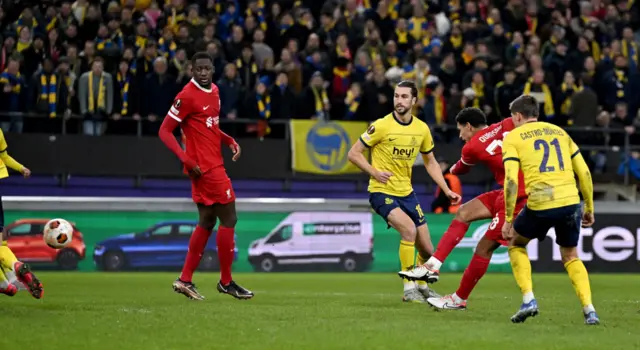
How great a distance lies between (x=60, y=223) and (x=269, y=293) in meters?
2.94

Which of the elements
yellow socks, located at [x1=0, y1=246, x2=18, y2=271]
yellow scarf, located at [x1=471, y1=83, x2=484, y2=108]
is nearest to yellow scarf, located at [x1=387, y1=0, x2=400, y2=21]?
yellow scarf, located at [x1=471, y1=83, x2=484, y2=108]

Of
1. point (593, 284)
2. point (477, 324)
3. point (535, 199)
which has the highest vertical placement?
point (535, 199)

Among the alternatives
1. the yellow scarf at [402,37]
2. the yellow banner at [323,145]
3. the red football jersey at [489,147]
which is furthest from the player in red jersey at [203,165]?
the yellow scarf at [402,37]

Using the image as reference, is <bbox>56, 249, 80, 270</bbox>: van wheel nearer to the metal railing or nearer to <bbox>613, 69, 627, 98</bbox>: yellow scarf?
the metal railing

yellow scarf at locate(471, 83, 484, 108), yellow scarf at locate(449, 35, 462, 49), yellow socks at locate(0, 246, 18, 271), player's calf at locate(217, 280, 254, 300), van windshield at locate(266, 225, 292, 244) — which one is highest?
yellow scarf at locate(449, 35, 462, 49)

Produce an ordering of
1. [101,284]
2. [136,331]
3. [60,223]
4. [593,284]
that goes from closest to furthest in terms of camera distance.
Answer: [136,331] < [60,223] < [101,284] < [593,284]

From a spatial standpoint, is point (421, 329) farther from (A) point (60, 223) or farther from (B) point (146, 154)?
(B) point (146, 154)

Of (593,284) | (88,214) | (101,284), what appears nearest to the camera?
(101,284)

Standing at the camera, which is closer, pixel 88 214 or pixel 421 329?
pixel 421 329

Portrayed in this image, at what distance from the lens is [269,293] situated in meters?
15.0

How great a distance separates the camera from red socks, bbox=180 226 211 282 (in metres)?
13.0

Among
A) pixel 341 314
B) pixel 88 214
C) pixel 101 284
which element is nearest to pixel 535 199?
pixel 341 314

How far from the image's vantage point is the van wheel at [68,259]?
21547 millimetres

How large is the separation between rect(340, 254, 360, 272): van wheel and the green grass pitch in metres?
6.54
